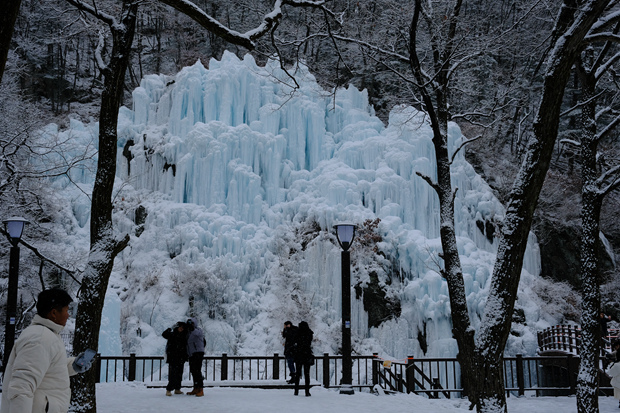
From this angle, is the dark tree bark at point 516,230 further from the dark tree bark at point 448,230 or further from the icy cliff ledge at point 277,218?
the icy cliff ledge at point 277,218

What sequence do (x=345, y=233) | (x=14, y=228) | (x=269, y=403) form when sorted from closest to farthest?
(x=269, y=403) < (x=14, y=228) < (x=345, y=233)

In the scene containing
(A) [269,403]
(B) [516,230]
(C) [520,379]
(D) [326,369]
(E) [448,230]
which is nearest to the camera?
(B) [516,230]

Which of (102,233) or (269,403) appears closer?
(102,233)

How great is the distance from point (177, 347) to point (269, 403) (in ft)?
7.63

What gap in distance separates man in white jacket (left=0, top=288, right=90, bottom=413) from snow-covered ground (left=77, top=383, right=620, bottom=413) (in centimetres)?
576

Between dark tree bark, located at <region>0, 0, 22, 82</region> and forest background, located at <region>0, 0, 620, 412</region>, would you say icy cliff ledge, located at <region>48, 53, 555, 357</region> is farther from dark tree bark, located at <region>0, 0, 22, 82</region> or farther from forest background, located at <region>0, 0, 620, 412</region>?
dark tree bark, located at <region>0, 0, 22, 82</region>

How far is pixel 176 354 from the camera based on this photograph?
34.3 feet

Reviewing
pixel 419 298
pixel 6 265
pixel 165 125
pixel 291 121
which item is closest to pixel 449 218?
pixel 419 298

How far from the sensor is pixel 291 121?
2764cm

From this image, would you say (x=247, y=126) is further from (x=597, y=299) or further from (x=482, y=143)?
(x=597, y=299)

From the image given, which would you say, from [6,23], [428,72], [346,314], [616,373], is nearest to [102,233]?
[6,23]

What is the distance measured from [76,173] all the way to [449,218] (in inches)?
995

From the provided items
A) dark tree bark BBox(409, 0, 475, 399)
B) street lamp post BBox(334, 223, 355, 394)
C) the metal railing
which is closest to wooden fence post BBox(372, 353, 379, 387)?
street lamp post BBox(334, 223, 355, 394)

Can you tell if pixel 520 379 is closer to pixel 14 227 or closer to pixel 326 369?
pixel 326 369
